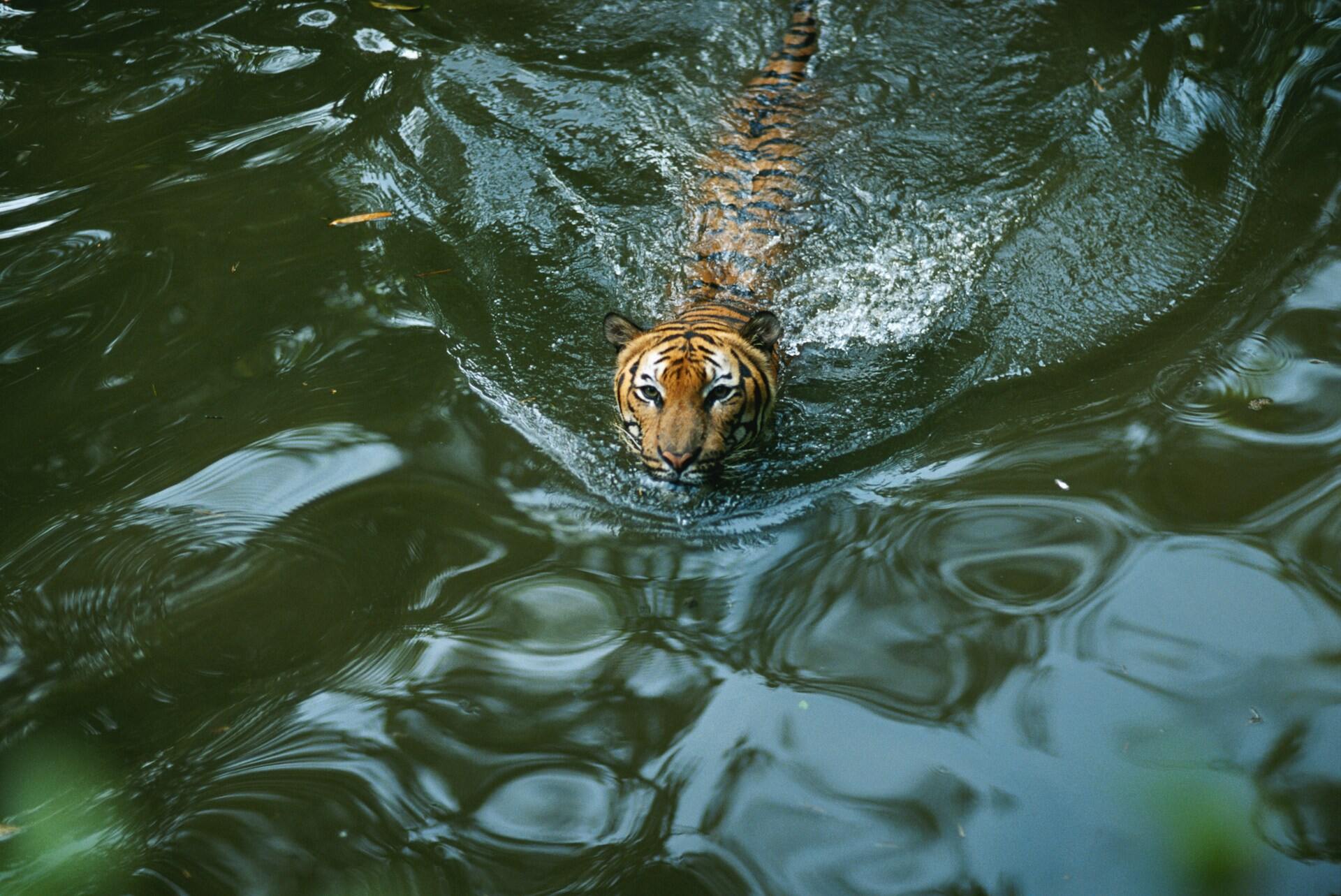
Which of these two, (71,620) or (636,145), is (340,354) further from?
(636,145)

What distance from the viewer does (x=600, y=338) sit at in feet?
13.6

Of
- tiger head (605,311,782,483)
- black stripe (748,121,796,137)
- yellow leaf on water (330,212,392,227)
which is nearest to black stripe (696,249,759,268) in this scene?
tiger head (605,311,782,483)

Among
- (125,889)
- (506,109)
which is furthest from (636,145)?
(125,889)

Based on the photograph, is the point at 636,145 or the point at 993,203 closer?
the point at 993,203

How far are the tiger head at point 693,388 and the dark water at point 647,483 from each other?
0.15m

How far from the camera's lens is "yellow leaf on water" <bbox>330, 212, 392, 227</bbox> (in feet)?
14.9

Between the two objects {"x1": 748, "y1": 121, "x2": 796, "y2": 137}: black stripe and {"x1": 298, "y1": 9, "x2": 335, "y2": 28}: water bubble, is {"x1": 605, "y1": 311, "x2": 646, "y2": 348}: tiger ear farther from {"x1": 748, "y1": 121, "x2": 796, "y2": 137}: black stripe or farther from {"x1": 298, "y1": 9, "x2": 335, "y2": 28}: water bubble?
{"x1": 298, "y1": 9, "x2": 335, "y2": 28}: water bubble

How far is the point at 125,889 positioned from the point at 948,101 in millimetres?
4830

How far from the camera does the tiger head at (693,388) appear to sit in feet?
11.0

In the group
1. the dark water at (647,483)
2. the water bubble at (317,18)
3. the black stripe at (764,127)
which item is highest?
the water bubble at (317,18)

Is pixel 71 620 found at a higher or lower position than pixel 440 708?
higher

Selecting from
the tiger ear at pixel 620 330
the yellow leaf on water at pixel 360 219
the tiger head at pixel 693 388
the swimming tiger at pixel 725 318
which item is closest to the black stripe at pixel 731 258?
the swimming tiger at pixel 725 318

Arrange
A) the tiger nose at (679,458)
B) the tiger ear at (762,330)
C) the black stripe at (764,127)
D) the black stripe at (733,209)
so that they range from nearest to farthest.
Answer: the tiger nose at (679,458)
the tiger ear at (762,330)
the black stripe at (733,209)
the black stripe at (764,127)

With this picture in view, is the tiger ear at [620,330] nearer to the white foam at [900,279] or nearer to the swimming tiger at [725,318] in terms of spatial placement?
the swimming tiger at [725,318]
